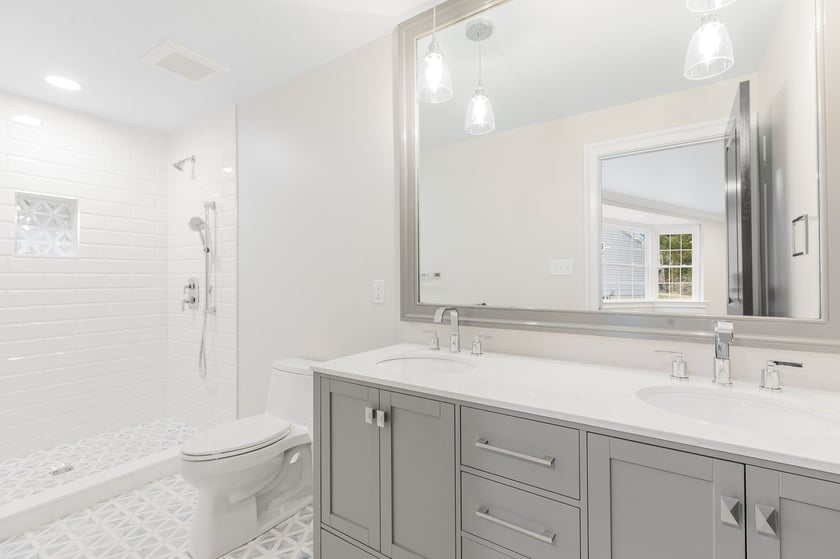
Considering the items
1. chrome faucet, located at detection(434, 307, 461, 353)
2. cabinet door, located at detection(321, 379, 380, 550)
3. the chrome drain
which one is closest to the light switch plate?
chrome faucet, located at detection(434, 307, 461, 353)

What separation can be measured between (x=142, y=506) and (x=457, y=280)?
191 cm

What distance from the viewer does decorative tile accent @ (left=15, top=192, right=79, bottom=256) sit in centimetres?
261

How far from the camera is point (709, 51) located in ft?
4.05

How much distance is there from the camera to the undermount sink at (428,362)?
161 cm

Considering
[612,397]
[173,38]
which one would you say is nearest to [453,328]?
[612,397]

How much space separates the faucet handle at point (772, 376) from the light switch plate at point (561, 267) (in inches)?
24.0

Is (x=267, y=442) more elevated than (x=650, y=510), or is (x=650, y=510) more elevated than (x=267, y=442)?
(x=650, y=510)

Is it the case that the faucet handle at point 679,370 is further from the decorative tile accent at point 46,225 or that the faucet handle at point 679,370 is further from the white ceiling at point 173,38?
the decorative tile accent at point 46,225

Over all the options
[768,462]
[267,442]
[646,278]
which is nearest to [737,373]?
[646,278]

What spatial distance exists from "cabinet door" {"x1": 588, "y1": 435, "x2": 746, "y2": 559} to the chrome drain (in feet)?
9.17

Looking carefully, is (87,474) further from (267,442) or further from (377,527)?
(377,527)

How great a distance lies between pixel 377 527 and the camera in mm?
1311

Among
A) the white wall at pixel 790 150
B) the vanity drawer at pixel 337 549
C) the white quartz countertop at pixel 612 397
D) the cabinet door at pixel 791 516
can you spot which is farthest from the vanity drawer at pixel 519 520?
the white wall at pixel 790 150

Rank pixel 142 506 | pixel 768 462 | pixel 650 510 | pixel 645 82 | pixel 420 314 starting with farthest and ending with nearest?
pixel 142 506
pixel 420 314
pixel 645 82
pixel 650 510
pixel 768 462
